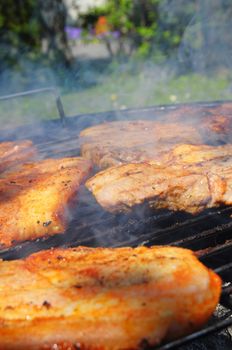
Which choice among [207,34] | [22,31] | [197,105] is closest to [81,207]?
[197,105]

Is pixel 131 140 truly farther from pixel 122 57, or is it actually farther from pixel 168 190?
pixel 122 57

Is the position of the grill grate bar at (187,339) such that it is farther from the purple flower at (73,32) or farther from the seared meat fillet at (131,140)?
the purple flower at (73,32)

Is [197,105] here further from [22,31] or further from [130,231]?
[22,31]

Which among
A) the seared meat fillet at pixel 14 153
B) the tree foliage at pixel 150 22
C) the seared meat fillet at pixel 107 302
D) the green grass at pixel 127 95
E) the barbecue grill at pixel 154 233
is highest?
the tree foliage at pixel 150 22

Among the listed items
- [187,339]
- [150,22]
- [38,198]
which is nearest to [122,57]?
[150,22]

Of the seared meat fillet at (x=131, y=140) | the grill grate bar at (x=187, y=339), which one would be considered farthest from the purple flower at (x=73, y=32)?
the grill grate bar at (x=187, y=339)

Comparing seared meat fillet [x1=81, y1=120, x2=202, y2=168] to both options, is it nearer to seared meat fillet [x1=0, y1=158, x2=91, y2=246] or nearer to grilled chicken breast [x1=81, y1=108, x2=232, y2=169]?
grilled chicken breast [x1=81, y1=108, x2=232, y2=169]

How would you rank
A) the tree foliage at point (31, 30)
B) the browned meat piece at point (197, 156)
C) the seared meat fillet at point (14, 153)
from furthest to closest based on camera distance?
the tree foliage at point (31, 30) → the seared meat fillet at point (14, 153) → the browned meat piece at point (197, 156)
